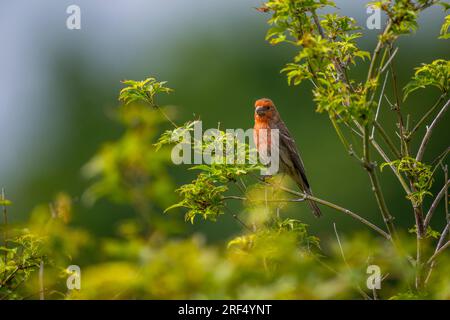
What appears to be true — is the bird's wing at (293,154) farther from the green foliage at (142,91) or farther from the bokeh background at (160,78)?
the bokeh background at (160,78)

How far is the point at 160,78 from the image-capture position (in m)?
31.8

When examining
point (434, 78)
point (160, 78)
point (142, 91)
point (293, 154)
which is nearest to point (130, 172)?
point (142, 91)

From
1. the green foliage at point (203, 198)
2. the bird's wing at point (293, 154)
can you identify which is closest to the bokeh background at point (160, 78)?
the bird's wing at point (293, 154)

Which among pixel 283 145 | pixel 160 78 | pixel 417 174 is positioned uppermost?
pixel 160 78

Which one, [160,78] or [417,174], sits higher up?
[160,78]

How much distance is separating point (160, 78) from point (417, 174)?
26205mm

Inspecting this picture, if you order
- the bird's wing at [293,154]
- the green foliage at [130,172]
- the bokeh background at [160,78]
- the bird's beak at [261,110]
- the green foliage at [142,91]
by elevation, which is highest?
the bokeh background at [160,78]

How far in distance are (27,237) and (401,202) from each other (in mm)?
24264

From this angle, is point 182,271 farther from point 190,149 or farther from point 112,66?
point 112,66

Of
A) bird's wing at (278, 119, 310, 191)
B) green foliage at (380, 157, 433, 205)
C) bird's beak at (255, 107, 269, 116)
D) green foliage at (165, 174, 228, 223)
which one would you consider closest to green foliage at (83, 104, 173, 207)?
green foliage at (165, 174, 228, 223)

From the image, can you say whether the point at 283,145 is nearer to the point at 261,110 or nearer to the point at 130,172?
the point at 261,110

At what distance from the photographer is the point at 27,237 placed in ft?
19.1

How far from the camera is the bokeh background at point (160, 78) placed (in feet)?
92.8

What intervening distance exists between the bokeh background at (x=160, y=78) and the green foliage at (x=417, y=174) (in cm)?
1844
